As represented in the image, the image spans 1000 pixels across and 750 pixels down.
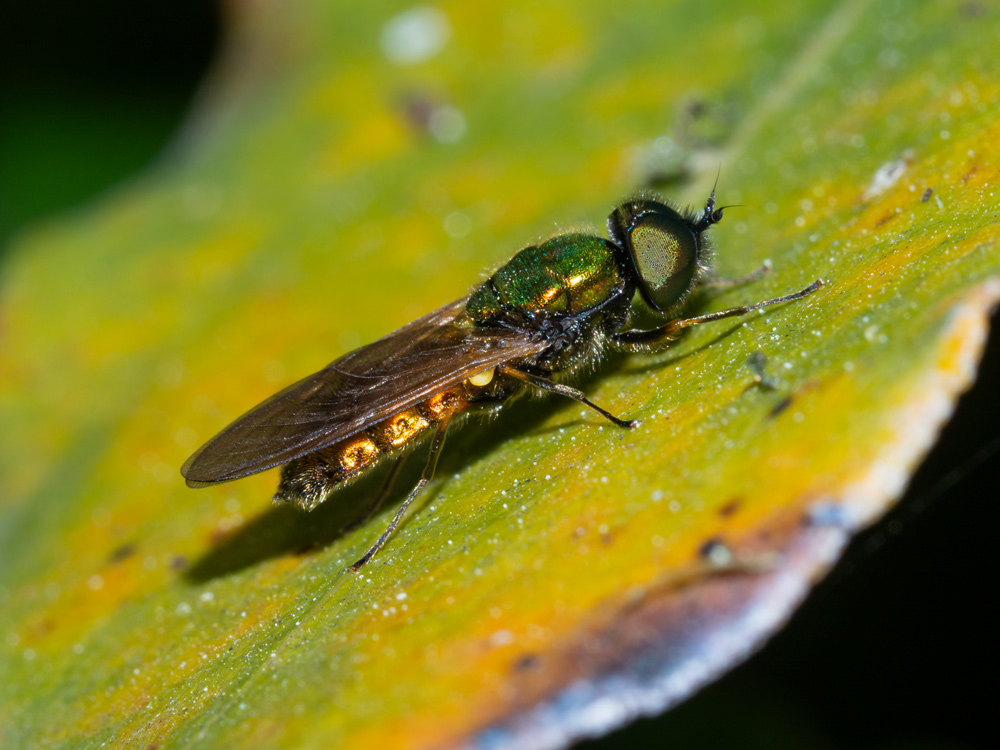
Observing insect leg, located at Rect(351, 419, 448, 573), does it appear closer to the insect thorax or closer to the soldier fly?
the soldier fly

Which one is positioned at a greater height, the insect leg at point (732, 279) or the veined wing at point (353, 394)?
the veined wing at point (353, 394)

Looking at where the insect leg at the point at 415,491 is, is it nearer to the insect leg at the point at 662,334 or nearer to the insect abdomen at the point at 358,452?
the insect abdomen at the point at 358,452

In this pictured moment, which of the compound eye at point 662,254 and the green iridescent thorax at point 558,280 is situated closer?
the compound eye at point 662,254

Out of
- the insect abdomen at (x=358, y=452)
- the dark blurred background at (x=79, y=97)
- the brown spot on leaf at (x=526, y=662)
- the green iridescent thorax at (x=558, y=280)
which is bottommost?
the brown spot on leaf at (x=526, y=662)

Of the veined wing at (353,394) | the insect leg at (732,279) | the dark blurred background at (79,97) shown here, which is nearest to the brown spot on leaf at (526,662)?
the veined wing at (353,394)

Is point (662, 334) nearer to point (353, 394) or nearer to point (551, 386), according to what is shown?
point (551, 386)

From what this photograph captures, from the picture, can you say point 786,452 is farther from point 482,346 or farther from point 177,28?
point 177,28
